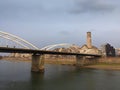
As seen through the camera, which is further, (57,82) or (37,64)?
(37,64)

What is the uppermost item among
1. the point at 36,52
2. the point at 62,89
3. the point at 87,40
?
the point at 87,40

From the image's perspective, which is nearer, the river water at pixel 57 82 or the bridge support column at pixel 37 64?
the river water at pixel 57 82

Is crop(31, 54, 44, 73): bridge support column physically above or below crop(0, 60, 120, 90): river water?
above

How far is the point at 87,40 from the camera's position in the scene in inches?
7633

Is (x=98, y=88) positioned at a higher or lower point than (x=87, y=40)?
lower

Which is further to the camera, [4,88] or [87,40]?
[87,40]

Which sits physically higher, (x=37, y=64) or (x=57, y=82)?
(x=37, y=64)

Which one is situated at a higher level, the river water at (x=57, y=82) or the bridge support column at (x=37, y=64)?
the bridge support column at (x=37, y=64)

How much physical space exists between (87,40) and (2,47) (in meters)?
138

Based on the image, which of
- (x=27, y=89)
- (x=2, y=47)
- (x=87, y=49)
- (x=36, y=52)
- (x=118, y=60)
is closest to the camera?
(x=27, y=89)

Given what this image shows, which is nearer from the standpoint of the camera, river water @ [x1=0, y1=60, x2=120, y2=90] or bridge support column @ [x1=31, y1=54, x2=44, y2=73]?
river water @ [x1=0, y1=60, x2=120, y2=90]

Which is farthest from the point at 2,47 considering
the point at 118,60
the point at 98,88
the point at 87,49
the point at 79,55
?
the point at 87,49

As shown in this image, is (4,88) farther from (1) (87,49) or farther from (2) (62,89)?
(1) (87,49)

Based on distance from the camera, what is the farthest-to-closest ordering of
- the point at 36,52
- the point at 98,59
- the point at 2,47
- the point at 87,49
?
the point at 87,49 < the point at 98,59 < the point at 36,52 < the point at 2,47
